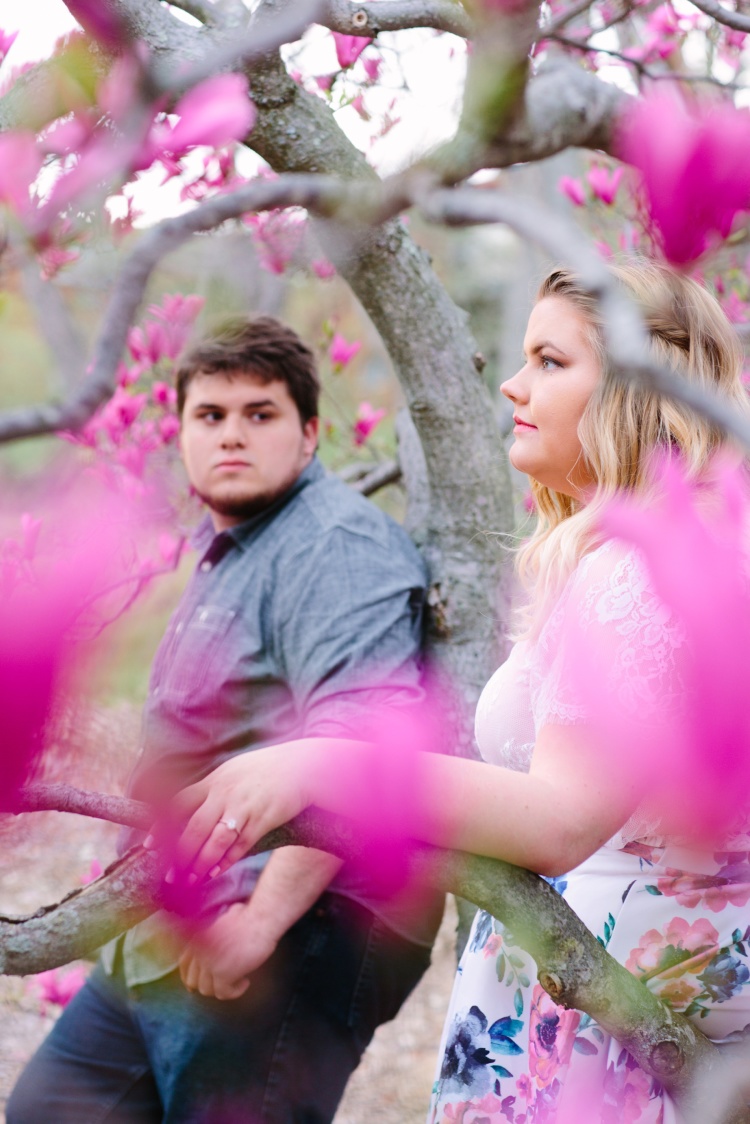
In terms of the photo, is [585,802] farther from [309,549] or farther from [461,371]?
[461,371]

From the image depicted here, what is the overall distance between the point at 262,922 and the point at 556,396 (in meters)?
0.92

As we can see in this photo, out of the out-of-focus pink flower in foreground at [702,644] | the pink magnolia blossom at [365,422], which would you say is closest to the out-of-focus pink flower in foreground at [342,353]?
the pink magnolia blossom at [365,422]

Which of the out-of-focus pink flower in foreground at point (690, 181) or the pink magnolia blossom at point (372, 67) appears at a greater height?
the pink magnolia blossom at point (372, 67)

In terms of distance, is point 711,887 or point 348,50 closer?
point 711,887

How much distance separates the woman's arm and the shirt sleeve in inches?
26.4

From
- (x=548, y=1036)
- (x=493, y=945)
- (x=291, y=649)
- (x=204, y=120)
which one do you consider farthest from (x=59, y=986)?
(x=204, y=120)

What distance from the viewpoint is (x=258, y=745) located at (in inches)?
70.8

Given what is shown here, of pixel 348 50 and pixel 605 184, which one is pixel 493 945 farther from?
pixel 605 184

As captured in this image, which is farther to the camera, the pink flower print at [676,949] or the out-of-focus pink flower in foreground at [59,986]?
the out-of-focus pink flower in foreground at [59,986]

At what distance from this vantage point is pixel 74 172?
95 cm

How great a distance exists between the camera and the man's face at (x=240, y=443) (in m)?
2.06

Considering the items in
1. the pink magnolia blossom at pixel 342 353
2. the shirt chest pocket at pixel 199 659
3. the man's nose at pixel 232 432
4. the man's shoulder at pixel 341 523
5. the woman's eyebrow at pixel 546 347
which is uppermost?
the woman's eyebrow at pixel 546 347

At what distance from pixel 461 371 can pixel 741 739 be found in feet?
5.09

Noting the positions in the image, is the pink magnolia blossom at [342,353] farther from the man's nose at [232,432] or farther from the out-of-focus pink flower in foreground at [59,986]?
the out-of-focus pink flower in foreground at [59,986]
